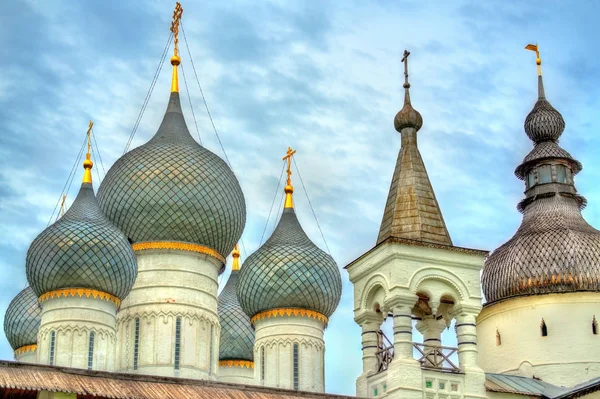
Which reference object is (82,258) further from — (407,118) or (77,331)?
(407,118)

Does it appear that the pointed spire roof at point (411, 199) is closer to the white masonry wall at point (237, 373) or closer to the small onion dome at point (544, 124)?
the small onion dome at point (544, 124)

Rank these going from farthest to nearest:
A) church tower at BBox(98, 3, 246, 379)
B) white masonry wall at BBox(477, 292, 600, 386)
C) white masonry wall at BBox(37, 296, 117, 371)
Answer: white masonry wall at BBox(477, 292, 600, 386) < church tower at BBox(98, 3, 246, 379) < white masonry wall at BBox(37, 296, 117, 371)

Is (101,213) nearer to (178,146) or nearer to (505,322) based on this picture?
(178,146)

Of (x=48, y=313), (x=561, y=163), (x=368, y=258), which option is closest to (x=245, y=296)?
(x=48, y=313)

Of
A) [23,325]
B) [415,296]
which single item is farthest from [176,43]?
[415,296]

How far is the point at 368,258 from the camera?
66.6ft

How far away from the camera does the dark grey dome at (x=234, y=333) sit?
1097 inches

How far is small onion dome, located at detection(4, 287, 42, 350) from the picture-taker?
2784cm

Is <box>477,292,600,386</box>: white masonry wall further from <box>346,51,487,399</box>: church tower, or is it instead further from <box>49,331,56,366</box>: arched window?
<box>49,331,56,366</box>: arched window

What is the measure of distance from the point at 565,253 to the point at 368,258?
693cm

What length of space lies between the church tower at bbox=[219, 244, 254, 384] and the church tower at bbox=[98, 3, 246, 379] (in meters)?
2.47

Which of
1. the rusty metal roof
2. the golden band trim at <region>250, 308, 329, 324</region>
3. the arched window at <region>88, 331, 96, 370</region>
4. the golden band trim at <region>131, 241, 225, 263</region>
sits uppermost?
the golden band trim at <region>131, 241, 225, 263</region>

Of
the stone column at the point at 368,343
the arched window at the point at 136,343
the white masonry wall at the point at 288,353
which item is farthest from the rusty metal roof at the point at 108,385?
the white masonry wall at the point at 288,353

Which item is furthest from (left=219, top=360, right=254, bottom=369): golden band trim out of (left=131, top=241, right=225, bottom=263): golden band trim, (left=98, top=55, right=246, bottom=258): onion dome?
(left=131, top=241, right=225, bottom=263): golden band trim
